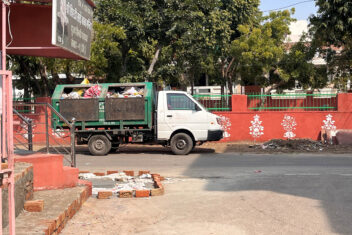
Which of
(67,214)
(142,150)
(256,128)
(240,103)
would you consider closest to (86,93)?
(142,150)

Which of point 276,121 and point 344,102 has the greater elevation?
point 344,102

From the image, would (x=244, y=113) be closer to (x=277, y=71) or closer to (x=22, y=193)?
(x=277, y=71)

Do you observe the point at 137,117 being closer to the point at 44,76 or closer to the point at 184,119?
the point at 184,119

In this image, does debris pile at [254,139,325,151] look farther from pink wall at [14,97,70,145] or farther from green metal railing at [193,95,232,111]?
pink wall at [14,97,70,145]

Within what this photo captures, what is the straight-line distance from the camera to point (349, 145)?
58.1ft

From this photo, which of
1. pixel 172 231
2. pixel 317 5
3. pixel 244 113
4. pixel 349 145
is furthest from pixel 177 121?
pixel 317 5

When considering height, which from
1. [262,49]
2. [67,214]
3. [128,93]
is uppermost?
[262,49]

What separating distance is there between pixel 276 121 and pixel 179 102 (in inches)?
257

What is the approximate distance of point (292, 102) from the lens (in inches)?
804

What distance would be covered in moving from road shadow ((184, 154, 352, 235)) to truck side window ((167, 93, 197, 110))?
5.86ft

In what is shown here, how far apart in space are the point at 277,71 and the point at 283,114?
6.17 meters

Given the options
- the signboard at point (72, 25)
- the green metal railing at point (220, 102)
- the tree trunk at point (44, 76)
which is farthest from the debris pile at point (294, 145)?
the signboard at point (72, 25)

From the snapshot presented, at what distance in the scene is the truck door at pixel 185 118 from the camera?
1550 cm

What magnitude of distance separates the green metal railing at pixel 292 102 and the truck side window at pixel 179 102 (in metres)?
5.69
